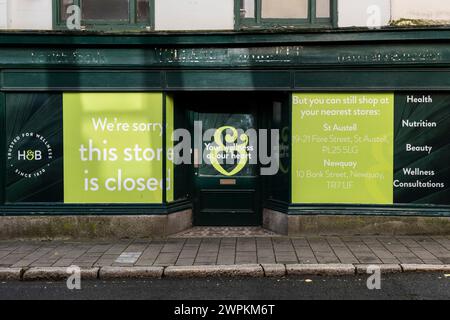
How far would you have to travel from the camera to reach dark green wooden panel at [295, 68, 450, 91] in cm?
861

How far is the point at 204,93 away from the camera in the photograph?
9.07 m

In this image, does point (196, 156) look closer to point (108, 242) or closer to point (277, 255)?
point (108, 242)

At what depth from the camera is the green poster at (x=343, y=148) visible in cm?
881

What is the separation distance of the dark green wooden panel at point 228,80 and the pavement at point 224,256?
2717mm

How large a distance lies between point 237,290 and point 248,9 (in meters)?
5.29

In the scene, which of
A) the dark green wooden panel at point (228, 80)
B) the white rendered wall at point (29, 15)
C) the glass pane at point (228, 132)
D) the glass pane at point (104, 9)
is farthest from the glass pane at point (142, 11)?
the glass pane at point (228, 132)

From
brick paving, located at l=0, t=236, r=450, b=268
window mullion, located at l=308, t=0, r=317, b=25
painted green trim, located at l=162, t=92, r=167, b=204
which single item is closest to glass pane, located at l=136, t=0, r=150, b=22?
painted green trim, located at l=162, t=92, r=167, b=204

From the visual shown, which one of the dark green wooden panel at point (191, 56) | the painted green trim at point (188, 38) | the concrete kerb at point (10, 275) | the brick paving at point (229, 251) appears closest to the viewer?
the concrete kerb at point (10, 275)

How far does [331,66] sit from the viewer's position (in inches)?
342

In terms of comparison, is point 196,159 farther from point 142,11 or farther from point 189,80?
point 142,11

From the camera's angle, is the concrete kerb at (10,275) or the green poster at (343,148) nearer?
the concrete kerb at (10,275)

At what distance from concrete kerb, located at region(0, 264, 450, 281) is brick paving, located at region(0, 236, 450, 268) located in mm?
255

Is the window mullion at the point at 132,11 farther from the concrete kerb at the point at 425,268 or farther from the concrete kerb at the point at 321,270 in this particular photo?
the concrete kerb at the point at 425,268

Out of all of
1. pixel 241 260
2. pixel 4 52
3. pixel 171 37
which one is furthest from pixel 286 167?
pixel 4 52
